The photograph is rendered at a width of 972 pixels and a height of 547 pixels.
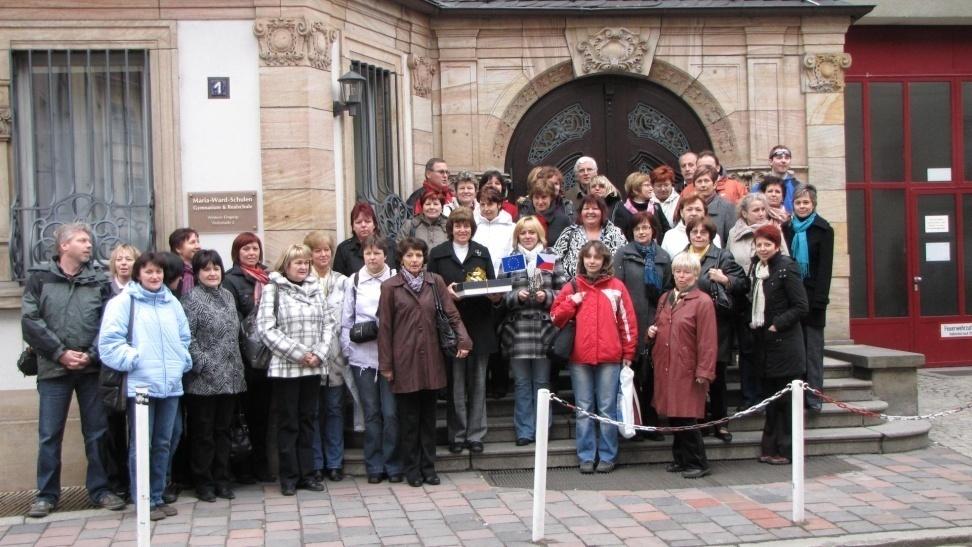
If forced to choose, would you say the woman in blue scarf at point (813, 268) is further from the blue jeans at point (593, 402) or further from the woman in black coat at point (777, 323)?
the blue jeans at point (593, 402)

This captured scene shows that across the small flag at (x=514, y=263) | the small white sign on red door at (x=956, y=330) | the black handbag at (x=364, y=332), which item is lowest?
the small white sign on red door at (x=956, y=330)

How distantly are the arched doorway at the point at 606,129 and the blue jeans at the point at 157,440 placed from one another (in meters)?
5.63

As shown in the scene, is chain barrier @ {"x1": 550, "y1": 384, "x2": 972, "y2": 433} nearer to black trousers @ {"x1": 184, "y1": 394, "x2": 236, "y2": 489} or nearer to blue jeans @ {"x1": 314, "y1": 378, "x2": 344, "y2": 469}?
blue jeans @ {"x1": 314, "y1": 378, "x2": 344, "y2": 469}

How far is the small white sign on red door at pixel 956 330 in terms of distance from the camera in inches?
545

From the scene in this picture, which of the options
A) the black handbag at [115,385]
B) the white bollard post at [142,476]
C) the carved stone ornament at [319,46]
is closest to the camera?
the white bollard post at [142,476]

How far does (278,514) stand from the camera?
25.3 feet

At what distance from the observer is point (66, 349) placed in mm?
7637

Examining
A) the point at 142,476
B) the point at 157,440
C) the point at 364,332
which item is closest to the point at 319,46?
the point at 364,332

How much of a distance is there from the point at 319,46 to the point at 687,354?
4.03 metres

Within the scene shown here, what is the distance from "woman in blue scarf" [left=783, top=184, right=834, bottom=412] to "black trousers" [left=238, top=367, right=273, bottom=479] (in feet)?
13.9

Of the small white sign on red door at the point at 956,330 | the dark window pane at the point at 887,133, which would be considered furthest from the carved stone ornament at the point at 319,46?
the small white sign on red door at the point at 956,330

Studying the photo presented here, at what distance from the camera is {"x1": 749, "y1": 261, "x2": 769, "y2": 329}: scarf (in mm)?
8805

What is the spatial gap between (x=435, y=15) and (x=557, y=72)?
144cm

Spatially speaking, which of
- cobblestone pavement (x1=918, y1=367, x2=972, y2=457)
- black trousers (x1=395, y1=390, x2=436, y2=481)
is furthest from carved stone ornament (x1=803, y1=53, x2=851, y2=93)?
black trousers (x1=395, y1=390, x2=436, y2=481)
